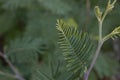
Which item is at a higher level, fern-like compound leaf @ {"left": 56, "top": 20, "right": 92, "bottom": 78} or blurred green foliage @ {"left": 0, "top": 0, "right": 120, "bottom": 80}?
blurred green foliage @ {"left": 0, "top": 0, "right": 120, "bottom": 80}

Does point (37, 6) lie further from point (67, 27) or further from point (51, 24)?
point (67, 27)

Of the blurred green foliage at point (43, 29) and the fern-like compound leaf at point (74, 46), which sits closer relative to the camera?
the fern-like compound leaf at point (74, 46)

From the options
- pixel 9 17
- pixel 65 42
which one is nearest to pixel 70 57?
pixel 65 42

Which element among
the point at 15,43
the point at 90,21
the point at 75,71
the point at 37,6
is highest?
the point at 37,6

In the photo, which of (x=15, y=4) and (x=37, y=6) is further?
(x=37, y=6)

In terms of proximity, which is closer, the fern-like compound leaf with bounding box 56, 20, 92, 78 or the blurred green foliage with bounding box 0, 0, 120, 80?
the fern-like compound leaf with bounding box 56, 20, 92, 78

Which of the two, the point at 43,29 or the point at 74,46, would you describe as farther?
the point at 43,29

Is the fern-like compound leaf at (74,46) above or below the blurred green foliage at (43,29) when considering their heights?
below

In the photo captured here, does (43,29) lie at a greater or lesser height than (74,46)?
greater
